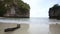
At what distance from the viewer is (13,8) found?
10.3 metres

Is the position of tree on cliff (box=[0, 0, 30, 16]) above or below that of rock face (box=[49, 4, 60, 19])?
above

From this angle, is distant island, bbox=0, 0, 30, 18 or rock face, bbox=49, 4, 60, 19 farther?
distant island, bbox=0, 0, 30, 18

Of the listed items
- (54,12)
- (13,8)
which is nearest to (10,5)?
(13,8)

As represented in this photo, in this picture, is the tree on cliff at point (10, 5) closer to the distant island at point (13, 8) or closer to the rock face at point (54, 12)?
the distant island at point (13, 8)

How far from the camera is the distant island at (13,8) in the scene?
10.1m

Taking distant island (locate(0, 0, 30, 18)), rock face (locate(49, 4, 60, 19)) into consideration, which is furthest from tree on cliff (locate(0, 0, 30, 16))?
rock face (locate(49, 4, 60, 19))

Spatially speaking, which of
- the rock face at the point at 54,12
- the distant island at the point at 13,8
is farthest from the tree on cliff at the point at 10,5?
the rock face at the point at 54,12

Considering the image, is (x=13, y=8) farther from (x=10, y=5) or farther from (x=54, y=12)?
(x=54, y=12)

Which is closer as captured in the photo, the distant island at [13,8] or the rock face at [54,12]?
the rock face at [54,12]

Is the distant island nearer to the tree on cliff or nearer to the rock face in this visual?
the tree on cliff

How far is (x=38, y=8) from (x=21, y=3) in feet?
3.77

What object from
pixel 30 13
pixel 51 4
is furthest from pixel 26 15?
pixel 51 4

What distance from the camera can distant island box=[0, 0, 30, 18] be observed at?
10.1 m

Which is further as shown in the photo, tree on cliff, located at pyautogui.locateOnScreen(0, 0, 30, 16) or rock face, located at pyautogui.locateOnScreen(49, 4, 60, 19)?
tree on cliff, located at pyautogui.locateOnScreen(0, 0, 30, 16)
